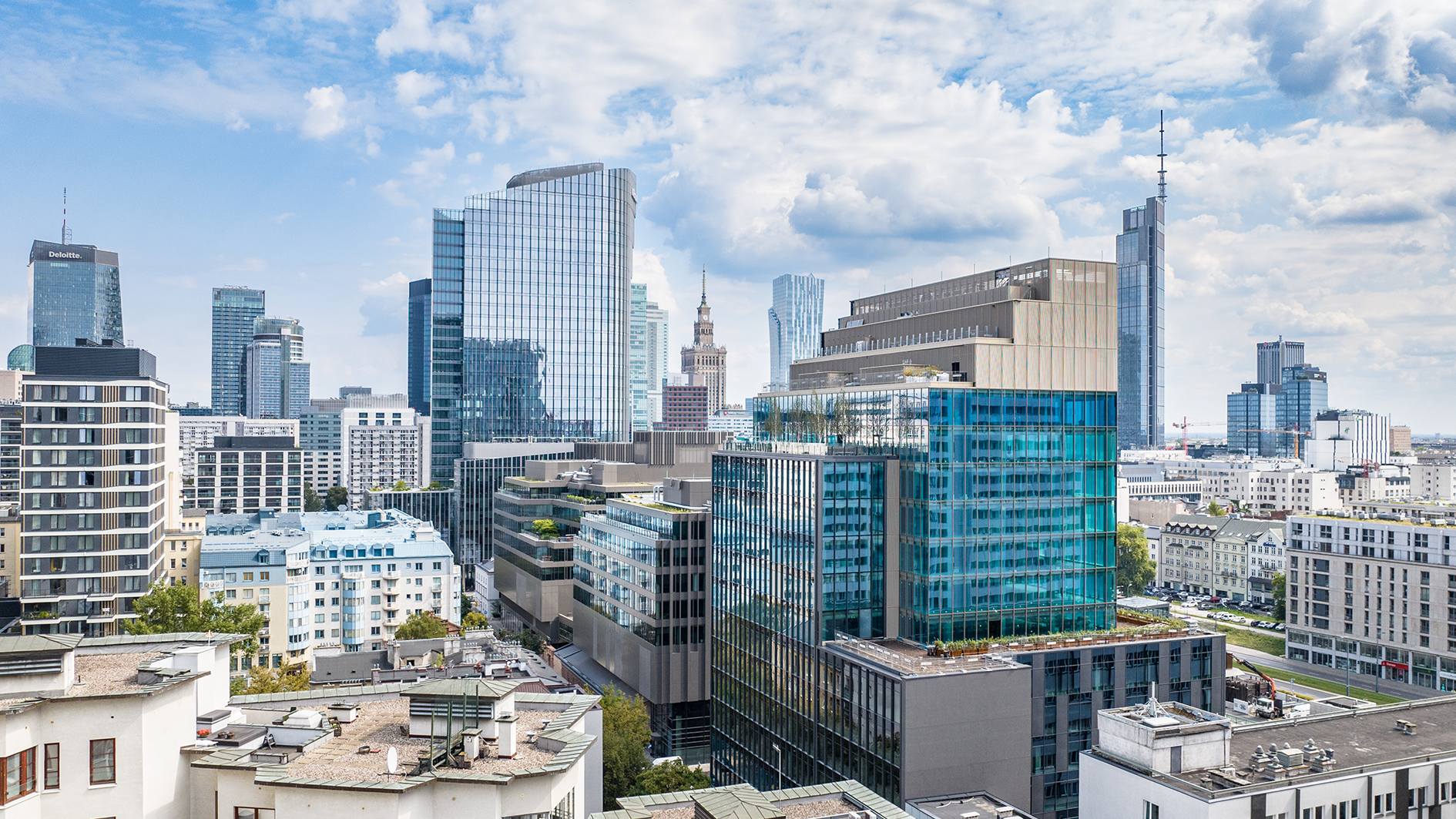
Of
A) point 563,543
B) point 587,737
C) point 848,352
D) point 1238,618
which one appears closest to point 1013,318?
point 848,352

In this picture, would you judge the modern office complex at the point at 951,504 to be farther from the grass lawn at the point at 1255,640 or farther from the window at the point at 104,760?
the grass lawn at the point at 1255,640

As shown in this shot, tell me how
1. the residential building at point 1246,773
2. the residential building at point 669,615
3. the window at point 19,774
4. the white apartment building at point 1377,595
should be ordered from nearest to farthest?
1. the window at point 19,774
2. the residential building at point 1246,773
3. the residential building at point 669,615
4. the white apartment building at point 1377,595

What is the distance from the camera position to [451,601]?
143 meters

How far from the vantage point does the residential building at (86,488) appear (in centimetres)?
10519

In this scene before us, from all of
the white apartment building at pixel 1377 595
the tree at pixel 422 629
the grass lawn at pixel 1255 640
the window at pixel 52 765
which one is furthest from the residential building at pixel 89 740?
the grass lawn at pixel 1255 640

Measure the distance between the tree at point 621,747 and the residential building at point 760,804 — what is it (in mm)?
29686

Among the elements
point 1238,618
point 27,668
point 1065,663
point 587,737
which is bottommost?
point 1238,618

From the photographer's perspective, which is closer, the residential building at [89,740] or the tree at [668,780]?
the residential building at [89,740]

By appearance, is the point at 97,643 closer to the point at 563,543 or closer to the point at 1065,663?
the point at 1065,663

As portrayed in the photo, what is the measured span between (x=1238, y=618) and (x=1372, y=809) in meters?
158

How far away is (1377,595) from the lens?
14425 centimetres

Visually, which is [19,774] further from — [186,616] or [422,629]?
[422,629]

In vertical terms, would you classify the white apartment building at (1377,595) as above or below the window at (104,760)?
below

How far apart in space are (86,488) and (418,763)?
97.1m
